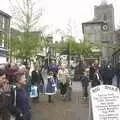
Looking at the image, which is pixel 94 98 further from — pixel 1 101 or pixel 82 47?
pixel 82 47

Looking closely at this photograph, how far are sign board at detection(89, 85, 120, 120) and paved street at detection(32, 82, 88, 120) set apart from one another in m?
4.77

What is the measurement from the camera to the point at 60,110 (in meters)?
16.6

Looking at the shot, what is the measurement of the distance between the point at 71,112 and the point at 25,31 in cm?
2719

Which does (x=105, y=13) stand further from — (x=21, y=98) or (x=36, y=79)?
(x=21, y=98)

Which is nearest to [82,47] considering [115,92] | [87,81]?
[87,81]

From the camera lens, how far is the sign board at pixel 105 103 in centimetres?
960

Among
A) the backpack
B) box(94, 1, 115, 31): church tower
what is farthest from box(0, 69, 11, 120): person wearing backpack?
box(94, 1, 115, 31): church tower

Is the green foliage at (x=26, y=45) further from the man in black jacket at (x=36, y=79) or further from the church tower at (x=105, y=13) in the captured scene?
the church tower at (x=105, y=13)

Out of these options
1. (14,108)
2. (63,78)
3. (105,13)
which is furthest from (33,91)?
(105,13)

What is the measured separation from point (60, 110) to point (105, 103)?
7.11 meters

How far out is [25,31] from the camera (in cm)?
4262

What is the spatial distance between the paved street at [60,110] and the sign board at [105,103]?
4768 mm

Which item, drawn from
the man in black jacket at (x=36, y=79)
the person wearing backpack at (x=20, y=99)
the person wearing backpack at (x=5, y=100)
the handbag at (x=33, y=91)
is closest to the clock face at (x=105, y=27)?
the man in black jacket at (x=36, y=79)

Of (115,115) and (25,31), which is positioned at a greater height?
(25,31)
